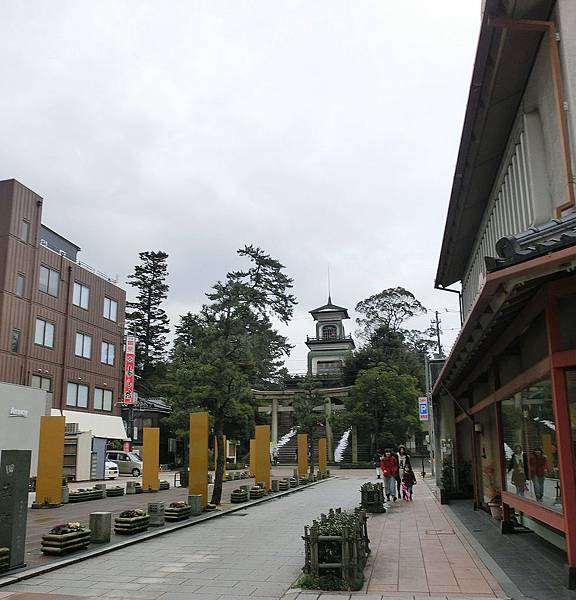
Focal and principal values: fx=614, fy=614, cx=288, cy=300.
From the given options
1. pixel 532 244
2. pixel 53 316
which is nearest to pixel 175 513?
pixel 532 244

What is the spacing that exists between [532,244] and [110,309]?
42085 millimetres

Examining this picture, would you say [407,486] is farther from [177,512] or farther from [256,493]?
[177,512]

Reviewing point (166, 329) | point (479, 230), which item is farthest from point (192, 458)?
point (166, 329)

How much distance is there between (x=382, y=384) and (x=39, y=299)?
26.2 metres

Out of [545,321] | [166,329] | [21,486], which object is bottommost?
[21,486]

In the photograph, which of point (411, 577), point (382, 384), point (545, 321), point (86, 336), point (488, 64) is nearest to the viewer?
point (545, 321)

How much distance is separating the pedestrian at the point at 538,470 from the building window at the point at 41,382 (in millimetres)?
32079

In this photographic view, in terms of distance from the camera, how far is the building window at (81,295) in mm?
40688

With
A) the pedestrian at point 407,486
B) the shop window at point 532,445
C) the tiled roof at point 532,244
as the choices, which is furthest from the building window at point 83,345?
the tiled roof at point 532,244

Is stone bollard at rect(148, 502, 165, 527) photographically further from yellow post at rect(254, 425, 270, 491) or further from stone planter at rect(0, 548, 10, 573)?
yellow post at rect(254, 425, 270, 491)

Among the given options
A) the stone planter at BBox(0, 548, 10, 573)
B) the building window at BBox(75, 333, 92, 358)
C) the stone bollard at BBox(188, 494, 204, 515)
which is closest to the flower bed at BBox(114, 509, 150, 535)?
the stone bollard at BBox(188, 494, 204, 515)

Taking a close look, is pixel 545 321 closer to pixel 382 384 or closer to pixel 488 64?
pixel 488 64

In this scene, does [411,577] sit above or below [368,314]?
below

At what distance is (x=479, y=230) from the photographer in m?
16.7
